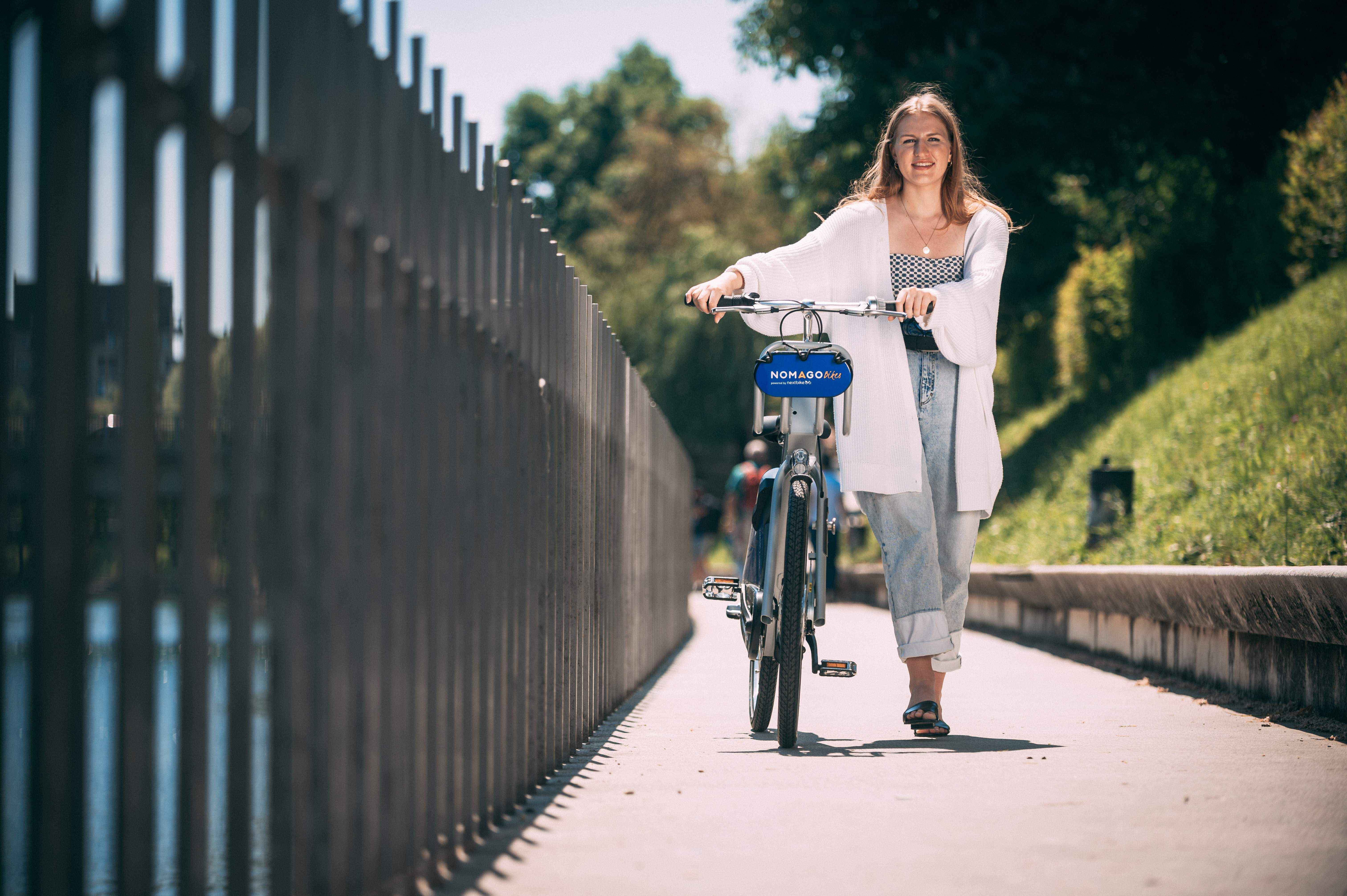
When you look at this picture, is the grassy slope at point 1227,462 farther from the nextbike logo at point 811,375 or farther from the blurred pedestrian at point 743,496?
the blurred pedestrian at point 743,496

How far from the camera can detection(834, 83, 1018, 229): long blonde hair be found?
5945mm

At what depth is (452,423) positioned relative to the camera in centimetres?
337

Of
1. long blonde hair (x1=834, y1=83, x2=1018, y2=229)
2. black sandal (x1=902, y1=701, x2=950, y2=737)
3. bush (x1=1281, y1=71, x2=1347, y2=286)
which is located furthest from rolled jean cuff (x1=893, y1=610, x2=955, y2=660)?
bush (x1=1281, y1=71, x2=1347, y2=286)

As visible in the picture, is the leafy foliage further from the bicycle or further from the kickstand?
the kickstand

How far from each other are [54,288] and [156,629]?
→ 0.46m

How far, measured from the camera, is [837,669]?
18.4 feet

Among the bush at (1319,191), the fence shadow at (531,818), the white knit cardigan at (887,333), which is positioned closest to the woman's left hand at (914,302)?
the white knit cardigan at (887,333)

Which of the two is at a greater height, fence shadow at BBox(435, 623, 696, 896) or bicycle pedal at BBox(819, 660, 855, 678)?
bicycle pedal at BBox(819, 660, 855, 678)

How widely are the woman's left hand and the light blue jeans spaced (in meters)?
0.37

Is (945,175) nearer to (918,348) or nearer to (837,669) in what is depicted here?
(918,348)

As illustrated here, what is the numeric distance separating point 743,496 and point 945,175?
47.9 ft

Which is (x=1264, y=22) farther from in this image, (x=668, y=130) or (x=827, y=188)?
(x=668, y=130)

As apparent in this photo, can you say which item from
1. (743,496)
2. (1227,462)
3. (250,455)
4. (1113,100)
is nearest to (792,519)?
(250,455)

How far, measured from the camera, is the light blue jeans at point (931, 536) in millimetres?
5590
